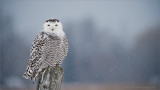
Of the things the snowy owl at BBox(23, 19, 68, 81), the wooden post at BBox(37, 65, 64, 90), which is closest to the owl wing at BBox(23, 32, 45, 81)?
the snowy owl at BBox(23, 19, 68, 81)

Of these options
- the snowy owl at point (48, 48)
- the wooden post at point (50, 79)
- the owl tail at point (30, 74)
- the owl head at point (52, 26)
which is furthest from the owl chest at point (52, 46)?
the wooden post at point (50, 79)

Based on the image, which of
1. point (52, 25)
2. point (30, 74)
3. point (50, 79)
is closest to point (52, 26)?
point (52, 25)

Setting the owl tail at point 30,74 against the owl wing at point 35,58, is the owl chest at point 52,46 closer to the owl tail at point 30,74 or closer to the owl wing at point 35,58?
the owl wing at point 35,58

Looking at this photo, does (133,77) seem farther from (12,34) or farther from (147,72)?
(12,34)

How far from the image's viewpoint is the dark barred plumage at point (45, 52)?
600 centimetres

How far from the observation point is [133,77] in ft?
89.2

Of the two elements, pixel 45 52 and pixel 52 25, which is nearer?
pixel 52 25

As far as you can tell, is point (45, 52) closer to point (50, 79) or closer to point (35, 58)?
point (35, 58)

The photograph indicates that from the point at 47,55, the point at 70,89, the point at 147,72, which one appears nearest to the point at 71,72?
the point at 147,72

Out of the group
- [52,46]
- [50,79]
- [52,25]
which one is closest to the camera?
[50,79]

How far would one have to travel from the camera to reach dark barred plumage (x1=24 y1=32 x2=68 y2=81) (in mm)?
6004

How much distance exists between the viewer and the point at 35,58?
20.0 ft

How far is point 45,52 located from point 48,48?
8cm

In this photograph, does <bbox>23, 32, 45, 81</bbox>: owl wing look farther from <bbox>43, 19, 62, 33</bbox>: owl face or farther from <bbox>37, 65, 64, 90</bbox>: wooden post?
<bbox>37, 65, 64, 90</bbox>: wooden post
